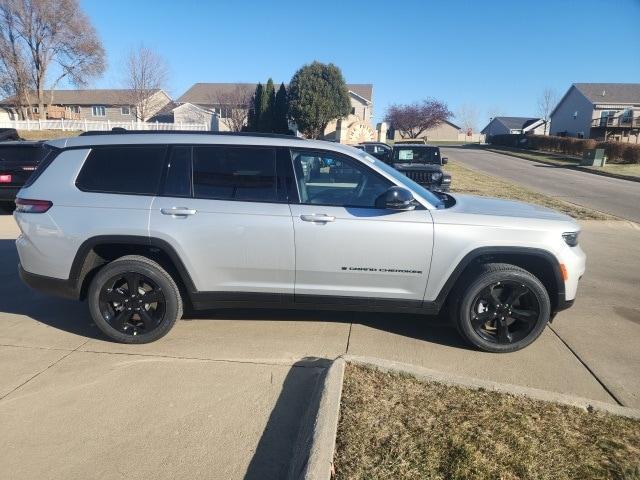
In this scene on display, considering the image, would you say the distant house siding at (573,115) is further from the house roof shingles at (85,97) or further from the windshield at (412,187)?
the windshield at (412,187)

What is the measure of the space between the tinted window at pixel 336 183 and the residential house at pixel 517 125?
90658 mm

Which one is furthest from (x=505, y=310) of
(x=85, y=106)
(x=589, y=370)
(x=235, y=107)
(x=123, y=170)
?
(x=85, y=106)

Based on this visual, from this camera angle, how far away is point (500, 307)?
4.12 m

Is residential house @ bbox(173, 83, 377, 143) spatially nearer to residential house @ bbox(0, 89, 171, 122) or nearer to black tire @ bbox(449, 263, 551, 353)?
residential house @ bbox(0, 89, 171, 122)

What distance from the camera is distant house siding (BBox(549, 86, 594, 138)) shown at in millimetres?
61000

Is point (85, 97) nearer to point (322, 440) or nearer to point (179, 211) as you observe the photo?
point (179, 211)

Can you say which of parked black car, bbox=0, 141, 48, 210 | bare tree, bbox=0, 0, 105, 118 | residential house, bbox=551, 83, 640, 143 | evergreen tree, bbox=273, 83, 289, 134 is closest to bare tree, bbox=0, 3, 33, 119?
bare tree, bbox=0, 0, 105, 118

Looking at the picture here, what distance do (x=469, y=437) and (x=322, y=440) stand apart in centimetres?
85

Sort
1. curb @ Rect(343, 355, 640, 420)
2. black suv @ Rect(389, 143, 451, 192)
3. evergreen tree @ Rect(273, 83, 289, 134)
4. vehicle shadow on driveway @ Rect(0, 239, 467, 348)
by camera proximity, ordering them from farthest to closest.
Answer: evergreen tree @ Rect(273, 83, 289, 134) < black suv @ Rect(389, 143, 451, 192) < vehicle shadow on driveway @ Rect(0, 239, 467, 348) < curb @ Rect(343, 355, 640, 420)

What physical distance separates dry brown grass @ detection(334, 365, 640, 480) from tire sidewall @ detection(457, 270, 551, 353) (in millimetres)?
881

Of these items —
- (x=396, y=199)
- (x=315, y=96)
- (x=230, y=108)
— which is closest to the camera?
(x=396, y=199)

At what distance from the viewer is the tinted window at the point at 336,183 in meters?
A: 4.18

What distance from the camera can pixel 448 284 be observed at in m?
4.11

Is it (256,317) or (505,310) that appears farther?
(256,317)
